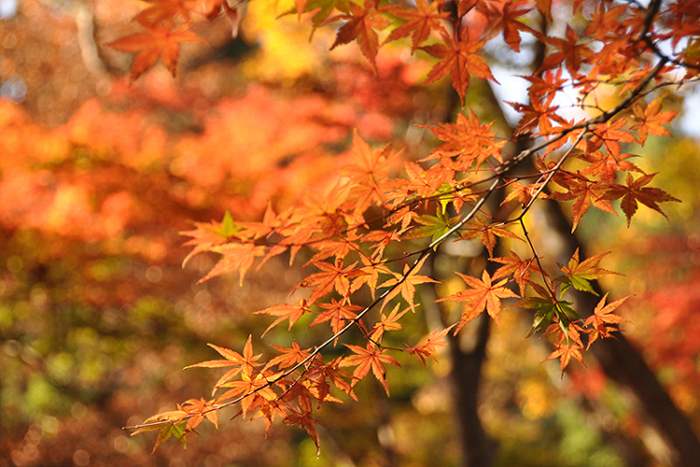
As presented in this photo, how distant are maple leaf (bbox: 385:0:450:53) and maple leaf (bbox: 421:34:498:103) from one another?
35mm

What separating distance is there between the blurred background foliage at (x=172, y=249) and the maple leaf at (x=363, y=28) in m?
1.87

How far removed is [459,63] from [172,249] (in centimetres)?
408

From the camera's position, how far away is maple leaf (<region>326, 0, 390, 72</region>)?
2.91 feet

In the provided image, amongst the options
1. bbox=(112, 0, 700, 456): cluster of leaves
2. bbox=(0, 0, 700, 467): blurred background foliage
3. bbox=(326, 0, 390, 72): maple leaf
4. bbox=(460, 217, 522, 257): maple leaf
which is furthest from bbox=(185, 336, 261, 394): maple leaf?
bbox=(0, 0, 700, 467): blurred background foliage

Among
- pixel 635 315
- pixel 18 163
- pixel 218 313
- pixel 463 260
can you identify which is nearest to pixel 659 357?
pixel 635 315

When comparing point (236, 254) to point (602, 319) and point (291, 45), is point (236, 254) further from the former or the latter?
point (291, 45)

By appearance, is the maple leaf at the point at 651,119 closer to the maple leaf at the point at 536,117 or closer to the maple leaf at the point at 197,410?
the maple leaf at the point at 536,117

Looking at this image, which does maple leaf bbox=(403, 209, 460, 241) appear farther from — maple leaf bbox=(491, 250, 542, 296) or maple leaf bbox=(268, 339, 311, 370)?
maple leaf bbox=(268, 339, 311, 370)

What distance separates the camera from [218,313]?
5312 millimetres

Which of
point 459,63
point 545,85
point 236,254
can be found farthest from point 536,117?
point 236,254

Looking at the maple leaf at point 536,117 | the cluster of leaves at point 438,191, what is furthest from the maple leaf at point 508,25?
the maple leaf at point 536,117

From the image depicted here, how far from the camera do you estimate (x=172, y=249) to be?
14.8 ft

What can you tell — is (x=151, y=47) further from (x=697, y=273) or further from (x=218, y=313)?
(x=697, y=273)

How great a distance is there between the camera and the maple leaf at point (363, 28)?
89 cm
